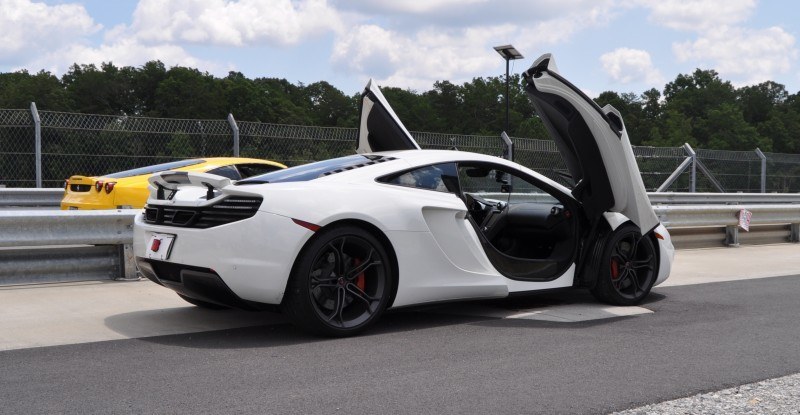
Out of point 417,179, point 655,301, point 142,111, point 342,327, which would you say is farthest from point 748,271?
point 142,111

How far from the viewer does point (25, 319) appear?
5.59 m

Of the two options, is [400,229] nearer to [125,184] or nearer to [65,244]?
[65,244]

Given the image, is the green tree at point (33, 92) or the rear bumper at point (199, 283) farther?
the green tree at point (33, 92)

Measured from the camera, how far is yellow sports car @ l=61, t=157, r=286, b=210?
9430 mm

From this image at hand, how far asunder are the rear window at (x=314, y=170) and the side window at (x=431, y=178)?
0.22 m

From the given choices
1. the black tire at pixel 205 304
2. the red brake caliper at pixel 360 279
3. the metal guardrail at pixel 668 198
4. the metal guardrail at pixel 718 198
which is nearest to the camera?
the red brake caliper at pixel 360 279

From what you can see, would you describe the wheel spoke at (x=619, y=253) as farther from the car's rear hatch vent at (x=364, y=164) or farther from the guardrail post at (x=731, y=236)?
the guardrail post at (x=731, y=236)

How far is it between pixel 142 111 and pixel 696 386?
190 ft

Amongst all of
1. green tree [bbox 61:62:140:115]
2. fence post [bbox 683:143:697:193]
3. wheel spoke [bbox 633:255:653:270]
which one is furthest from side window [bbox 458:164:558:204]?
green tree [bbox 61:62:140:115]

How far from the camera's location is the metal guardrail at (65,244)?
6875 mm

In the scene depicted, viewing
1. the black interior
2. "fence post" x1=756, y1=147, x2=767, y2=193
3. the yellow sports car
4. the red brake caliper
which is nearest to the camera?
the red brake caliper

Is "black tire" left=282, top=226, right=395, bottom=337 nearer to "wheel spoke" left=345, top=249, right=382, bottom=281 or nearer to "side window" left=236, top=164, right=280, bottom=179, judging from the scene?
"wheel spoke" left=345, top=249, right=382, bottom=281

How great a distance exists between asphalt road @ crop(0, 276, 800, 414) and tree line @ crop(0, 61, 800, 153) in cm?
3755

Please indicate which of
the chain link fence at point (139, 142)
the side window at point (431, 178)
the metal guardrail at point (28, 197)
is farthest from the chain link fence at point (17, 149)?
the side window at point (431, 178)
